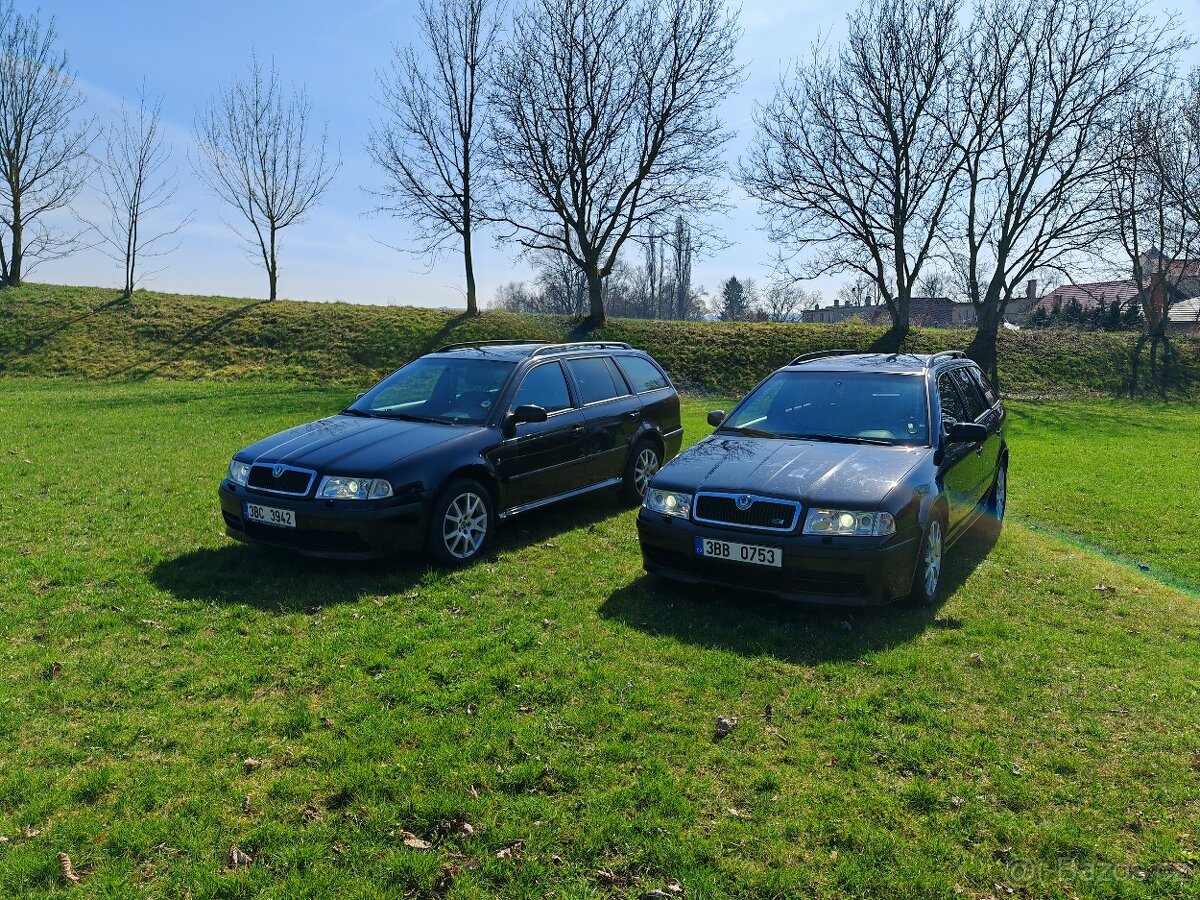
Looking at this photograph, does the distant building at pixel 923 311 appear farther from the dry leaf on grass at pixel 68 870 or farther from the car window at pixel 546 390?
the dry leaf on grass at pixel 68 870

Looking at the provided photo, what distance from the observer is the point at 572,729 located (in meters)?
3.85

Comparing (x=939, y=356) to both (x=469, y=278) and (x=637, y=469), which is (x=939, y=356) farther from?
(x=469, y=278)

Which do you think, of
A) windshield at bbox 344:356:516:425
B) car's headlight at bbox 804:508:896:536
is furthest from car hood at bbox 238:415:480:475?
car's headlight at bbox 804:508:896:536

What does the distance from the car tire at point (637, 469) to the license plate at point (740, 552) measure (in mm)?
3082

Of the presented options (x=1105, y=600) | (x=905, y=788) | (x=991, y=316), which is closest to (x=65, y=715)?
(x=905, y=788)

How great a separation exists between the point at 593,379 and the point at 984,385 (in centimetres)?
400

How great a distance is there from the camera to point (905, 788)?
3.38 m

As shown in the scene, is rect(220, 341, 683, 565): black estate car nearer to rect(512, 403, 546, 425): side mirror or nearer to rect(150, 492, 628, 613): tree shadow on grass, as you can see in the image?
rect(512, 403, 546, 425): side mirror

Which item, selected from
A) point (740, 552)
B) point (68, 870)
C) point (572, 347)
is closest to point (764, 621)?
point (740, 552)

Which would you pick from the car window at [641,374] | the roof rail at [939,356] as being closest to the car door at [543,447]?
the car window at [641,374]

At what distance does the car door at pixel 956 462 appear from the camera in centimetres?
594

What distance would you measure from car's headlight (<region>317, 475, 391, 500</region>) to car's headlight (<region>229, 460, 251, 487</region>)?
786 mm

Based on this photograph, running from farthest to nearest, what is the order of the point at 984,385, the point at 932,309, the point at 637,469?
the point at 932,309 < the point at 637,469 < the point at 984,385

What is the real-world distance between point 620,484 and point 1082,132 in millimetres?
23811
